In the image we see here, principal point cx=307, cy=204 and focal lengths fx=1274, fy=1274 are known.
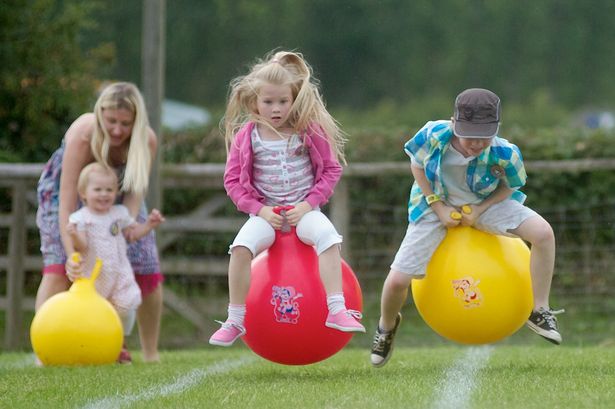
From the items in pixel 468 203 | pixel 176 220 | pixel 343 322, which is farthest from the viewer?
pixel 176 220

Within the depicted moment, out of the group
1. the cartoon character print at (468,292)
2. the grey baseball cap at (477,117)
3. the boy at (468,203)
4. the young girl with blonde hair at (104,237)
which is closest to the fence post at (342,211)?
the young girl with blonde hair at (104,237)

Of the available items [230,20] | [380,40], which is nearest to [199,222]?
[230,20]

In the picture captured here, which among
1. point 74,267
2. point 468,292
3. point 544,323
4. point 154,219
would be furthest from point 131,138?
point 544,323

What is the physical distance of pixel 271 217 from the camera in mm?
7250

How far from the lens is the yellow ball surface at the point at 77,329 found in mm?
8375

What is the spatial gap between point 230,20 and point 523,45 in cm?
1595

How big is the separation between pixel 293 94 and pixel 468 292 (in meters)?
1.56

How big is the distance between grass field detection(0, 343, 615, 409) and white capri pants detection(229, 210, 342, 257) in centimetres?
77

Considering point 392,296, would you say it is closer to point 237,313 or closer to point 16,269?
point 237,313

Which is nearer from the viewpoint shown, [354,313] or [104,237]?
[354,313]

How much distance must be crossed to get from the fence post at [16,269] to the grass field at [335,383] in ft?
8.39

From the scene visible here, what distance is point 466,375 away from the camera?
726 cm

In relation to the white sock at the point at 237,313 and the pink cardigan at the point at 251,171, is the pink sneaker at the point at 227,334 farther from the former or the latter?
the pink cardigan at the point at 251,171

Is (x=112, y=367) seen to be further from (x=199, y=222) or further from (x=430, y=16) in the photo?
(x=430, y=16)
